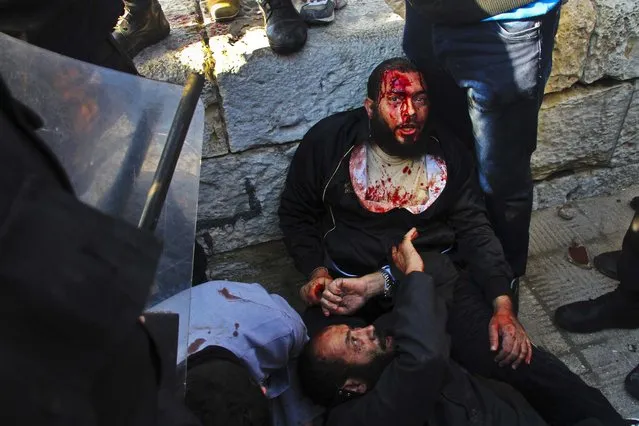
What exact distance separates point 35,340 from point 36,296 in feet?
0.18

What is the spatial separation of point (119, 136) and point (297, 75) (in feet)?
5.68

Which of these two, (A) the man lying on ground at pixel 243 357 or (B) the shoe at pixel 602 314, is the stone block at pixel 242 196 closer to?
(A) the man lying on ground at pixel 243 357

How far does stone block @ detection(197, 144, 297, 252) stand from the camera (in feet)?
9.88

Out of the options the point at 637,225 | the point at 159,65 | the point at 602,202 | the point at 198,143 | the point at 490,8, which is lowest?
the point at 602,202

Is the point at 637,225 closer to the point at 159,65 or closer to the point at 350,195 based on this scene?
the point at 350,195

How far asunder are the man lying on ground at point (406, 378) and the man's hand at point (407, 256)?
87mm

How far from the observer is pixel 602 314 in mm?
2955

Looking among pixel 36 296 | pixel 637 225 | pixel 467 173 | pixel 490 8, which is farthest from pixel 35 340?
pixel 637 225

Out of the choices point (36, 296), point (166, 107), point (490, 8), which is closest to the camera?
point (36, 296)

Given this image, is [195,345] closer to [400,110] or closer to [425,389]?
[425,389]

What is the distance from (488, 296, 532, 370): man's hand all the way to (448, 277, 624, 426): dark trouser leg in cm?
4

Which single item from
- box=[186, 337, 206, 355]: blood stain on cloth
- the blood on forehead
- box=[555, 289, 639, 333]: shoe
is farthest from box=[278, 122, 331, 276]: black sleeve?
box=[555, 289, 639, 333]: shoe

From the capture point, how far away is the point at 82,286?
0.80m

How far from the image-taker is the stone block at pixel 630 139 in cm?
342
